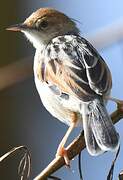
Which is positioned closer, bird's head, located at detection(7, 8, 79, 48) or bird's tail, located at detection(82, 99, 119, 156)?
bird's tail, located at detection(82, 99, 119, 156)

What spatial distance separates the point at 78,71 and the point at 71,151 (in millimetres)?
522

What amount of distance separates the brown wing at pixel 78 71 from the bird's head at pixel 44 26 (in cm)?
23

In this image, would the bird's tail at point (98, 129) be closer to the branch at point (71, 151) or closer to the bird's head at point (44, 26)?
the branch at point (71, 151)

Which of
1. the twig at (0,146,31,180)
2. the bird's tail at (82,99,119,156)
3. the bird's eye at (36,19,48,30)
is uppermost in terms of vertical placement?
the twig at (0,146,31,180)

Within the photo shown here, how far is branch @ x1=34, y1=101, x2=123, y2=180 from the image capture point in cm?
97

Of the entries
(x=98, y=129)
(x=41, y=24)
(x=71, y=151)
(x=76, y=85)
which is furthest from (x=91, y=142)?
(x=41, y=24)

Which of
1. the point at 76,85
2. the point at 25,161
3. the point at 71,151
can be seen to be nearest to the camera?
the point at 71,151

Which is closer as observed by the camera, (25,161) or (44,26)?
(25,161)

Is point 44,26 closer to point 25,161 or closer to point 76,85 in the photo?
point 76,85

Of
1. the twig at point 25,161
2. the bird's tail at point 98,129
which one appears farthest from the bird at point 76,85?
the twig at point 25,161

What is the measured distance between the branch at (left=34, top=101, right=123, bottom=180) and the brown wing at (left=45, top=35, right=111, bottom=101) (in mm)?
308

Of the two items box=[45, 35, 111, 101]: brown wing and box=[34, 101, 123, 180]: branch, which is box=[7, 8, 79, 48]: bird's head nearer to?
box=[45, 35, 111, 101]: brown wing

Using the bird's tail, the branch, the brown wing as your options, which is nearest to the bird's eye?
the brown wing

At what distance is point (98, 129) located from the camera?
4.32 ft
